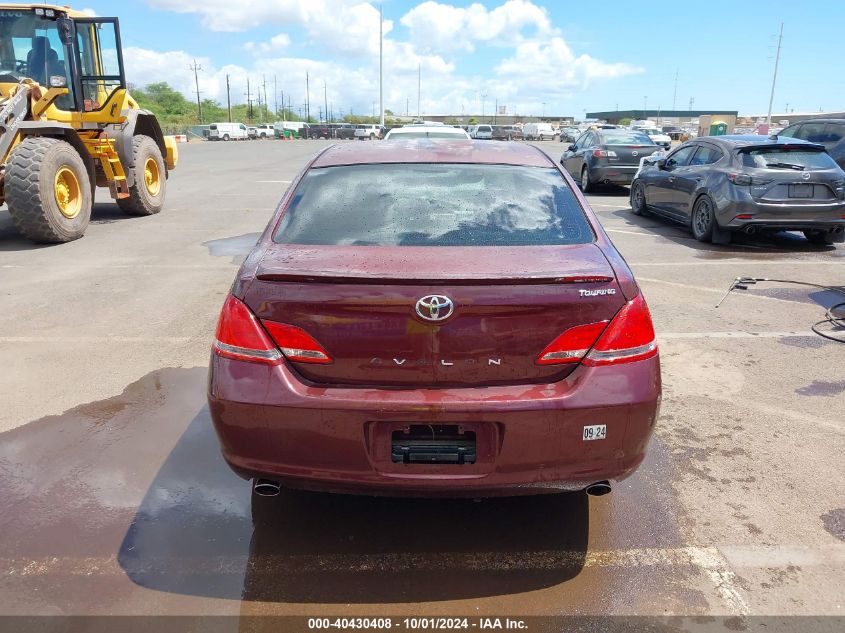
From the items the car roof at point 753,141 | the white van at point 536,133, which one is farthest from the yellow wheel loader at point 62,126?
the white van at point 536,133

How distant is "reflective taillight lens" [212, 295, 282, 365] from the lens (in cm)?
269

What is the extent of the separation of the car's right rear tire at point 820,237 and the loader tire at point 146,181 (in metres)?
11.1

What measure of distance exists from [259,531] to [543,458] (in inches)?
53.9

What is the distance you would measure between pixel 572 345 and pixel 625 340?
22 centimetres

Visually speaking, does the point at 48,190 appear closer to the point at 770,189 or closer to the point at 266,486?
the point at 266,486

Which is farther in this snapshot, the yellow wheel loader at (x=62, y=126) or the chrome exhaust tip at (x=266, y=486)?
the yellow wheel loader at (x=62, y=126)

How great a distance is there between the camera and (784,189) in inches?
363

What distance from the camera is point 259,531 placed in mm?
3113

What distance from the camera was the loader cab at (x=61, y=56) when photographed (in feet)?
34.2

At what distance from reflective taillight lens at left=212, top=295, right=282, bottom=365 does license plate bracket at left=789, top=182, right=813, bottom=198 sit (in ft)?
28.7

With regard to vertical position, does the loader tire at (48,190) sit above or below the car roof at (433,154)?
below

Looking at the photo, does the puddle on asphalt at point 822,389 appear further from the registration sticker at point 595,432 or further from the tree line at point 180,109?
the tree line at point 180,109

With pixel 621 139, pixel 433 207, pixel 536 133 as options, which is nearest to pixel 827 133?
pixel 621 139

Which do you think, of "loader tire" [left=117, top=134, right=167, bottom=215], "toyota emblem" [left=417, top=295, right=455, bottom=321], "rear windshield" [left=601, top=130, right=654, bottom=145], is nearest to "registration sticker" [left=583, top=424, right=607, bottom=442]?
"toyota emblem" [left=417, top=295, right=455, bottom=321]
